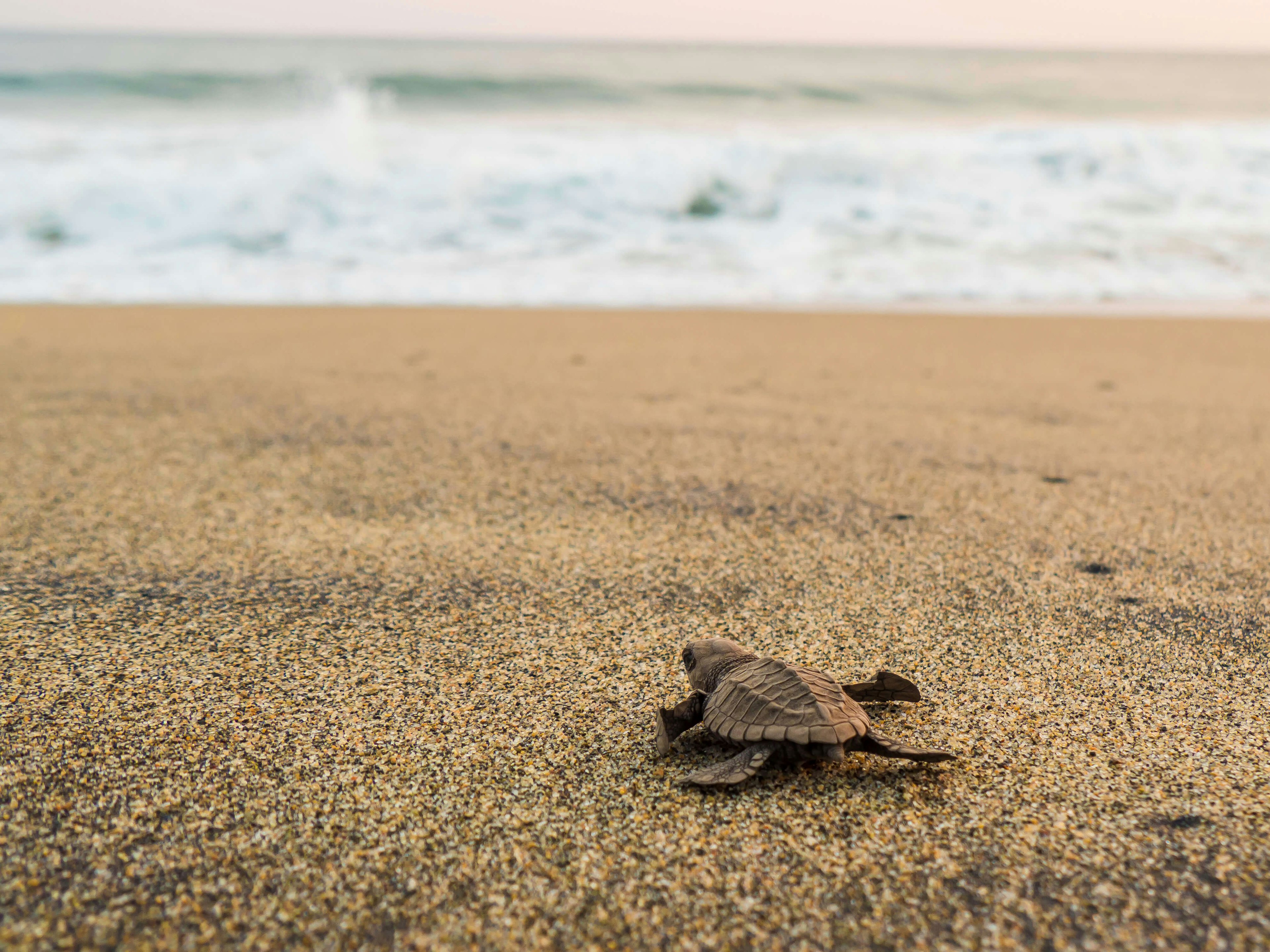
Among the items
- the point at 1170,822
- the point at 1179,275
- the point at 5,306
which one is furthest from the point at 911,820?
the point at 1179,275

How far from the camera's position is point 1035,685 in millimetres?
1394

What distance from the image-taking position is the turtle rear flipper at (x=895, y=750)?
3.74ft

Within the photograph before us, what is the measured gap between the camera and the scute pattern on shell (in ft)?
3.73

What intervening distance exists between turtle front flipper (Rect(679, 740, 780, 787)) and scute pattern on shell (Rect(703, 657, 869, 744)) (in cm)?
1

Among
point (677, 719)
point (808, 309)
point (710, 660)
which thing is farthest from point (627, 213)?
point (677, 719)

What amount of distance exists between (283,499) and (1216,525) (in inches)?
87.4

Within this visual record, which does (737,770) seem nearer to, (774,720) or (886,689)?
(774,720)

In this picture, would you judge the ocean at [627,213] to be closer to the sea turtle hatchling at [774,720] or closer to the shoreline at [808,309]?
the shoreline at [808,309]

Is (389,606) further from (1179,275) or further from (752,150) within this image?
(752,150)

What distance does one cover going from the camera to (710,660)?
133cm

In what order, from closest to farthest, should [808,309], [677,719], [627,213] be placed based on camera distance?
1. [677,719]
2. [808,309]
3. [627,213]

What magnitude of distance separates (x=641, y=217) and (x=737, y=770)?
7.92 m

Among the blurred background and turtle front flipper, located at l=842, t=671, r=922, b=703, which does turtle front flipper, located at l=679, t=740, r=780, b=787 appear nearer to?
turtle front flipper, located at l=842, t=671, r=922, b=703

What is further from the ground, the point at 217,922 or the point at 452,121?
the point at 452,121
